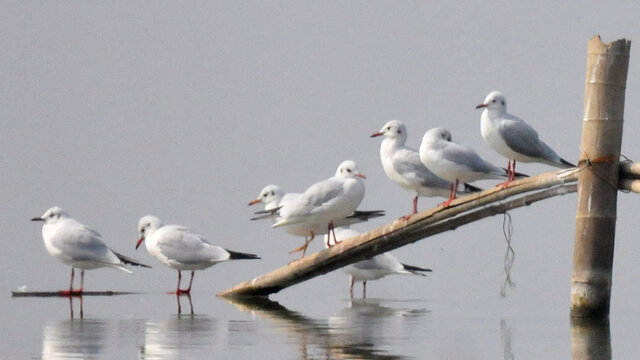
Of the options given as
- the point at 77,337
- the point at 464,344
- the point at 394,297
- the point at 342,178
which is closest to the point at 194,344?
the point at 77,337

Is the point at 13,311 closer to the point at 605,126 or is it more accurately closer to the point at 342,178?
the point at 342,178

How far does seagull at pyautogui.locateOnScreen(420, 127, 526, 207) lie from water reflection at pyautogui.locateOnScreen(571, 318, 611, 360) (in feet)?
6.34

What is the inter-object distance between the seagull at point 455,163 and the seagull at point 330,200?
1.29 m

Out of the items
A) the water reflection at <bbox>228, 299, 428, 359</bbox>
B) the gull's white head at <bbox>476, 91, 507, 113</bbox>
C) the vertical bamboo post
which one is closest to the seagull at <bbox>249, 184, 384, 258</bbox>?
the water reflection at <bbox>228, 299, 428, 359</bbox>

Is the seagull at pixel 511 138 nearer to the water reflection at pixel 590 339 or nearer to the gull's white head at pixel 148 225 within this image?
the water reflection at pixel 590 339

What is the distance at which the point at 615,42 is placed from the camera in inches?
535

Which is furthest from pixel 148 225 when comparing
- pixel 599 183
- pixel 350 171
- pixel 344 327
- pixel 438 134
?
pixel 599 183

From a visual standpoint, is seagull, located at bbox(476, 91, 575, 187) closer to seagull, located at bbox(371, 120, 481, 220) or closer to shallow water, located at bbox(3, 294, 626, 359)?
seagull, located at bbox(371, 120, 481, 220)

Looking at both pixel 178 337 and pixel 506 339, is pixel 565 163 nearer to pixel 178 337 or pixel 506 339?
pixel 506 339

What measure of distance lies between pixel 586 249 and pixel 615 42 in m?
2.01

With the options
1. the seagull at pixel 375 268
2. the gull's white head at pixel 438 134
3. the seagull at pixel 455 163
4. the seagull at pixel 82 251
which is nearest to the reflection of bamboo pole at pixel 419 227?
A: the seagull at pixel 455 163

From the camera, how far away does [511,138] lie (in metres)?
14.6

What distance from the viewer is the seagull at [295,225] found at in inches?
648

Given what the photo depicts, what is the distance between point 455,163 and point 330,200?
6.01ft
